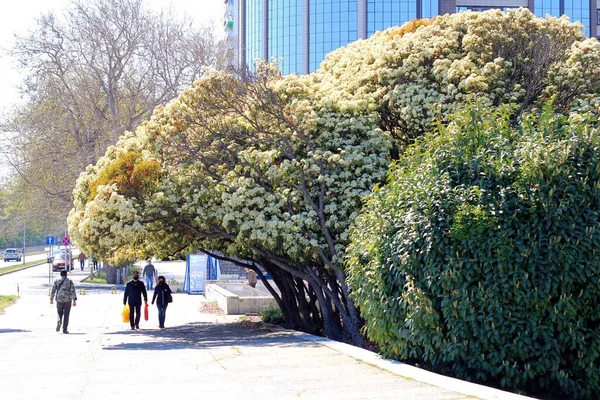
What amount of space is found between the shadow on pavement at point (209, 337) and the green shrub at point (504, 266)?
3715 mm

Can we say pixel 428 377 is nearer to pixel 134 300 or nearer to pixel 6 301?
pixel 134 300

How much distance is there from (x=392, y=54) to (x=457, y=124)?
250 inches

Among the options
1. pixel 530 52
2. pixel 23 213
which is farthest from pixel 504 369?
pixel 23 213

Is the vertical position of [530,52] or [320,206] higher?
[530,52]

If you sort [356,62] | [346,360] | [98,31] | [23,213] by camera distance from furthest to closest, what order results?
[23,213], [98,31], [356,62], [346,360]

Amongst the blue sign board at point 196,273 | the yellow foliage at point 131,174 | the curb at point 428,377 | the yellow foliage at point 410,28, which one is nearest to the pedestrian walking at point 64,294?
the yellow foliage at point 131,174

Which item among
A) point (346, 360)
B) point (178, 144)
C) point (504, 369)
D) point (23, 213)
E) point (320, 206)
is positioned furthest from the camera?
point (23, 213)

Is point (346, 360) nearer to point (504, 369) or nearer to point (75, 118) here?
point (504, 369)

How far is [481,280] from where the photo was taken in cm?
1064

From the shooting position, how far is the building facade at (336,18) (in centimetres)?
6197

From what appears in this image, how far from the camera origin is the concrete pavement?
9648 mm

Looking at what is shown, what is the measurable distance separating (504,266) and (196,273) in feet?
96.1

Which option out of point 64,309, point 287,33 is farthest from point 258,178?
point 287,33

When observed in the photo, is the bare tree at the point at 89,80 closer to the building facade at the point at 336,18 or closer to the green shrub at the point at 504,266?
the building facade at the point at 336,18
